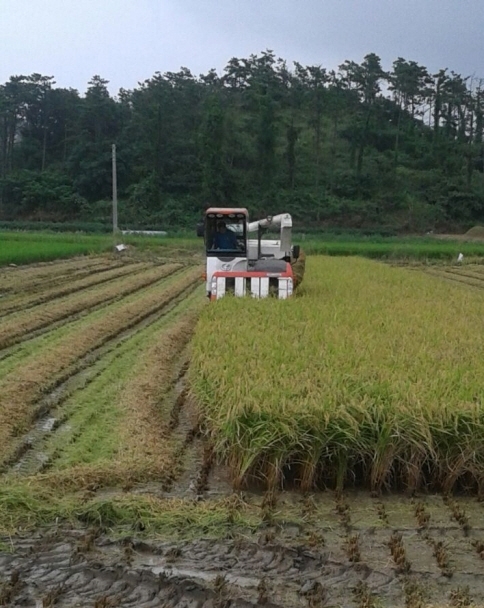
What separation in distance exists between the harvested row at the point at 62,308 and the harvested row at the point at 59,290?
0.77 ft

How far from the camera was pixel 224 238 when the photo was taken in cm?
1247

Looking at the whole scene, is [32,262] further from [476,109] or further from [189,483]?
[476,109]

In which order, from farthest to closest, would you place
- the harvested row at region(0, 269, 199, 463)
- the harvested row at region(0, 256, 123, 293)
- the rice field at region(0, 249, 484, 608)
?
the harvested row at region(0, 256, 123, 293) → the harvested row at region(0, 269, 199, 463) → the rice field at region(0, 249, 484, 608)

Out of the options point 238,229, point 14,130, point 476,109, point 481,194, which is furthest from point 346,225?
point 238,229

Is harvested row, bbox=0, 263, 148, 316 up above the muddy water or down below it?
above

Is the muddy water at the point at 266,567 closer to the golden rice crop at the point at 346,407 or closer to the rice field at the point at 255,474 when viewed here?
the rice field at the point at 255,474

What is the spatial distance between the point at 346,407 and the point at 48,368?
4190 mm

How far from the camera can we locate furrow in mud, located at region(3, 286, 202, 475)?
521 cm

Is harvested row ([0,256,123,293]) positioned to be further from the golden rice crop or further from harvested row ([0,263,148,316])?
the golden rice crop

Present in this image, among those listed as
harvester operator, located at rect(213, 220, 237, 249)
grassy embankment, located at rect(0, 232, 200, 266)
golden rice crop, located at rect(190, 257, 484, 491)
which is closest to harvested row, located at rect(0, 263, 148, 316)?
grassy embankment, located at rect(0, 232, 200, 266)

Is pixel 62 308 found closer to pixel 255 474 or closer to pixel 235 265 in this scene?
pixel 235 265

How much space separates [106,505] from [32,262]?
19262 mm

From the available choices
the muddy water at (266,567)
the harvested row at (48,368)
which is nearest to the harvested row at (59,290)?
the harvested row at (48,368)

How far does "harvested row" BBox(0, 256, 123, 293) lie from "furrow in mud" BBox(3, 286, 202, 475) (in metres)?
6.59
